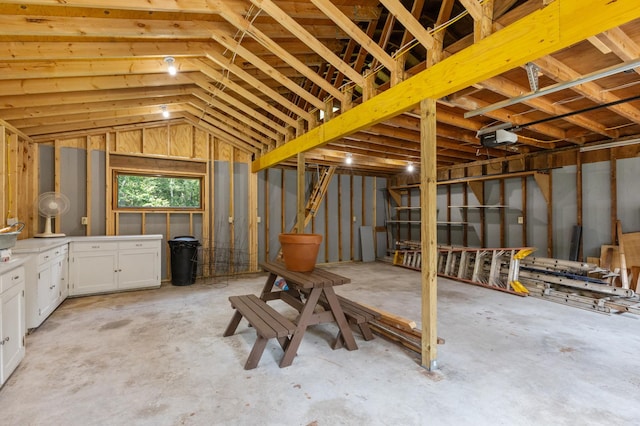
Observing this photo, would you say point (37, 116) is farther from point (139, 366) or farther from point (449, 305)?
point (449, 305)

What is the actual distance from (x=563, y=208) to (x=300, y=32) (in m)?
5.84

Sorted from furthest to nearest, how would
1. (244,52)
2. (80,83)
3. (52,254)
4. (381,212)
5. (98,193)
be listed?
(381,212)
(98,193)
(52,254)
(80,83)
(244,52)

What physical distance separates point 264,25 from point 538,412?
4228 millimetres

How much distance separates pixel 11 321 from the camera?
2443mm

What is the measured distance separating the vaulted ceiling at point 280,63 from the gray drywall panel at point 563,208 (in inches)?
26.3

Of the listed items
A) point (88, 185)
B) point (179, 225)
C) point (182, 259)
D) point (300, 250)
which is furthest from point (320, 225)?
point (88, 185)

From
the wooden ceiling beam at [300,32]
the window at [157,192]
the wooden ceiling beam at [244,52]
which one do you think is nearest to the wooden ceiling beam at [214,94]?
the wooden ceiling beam at [244,52]

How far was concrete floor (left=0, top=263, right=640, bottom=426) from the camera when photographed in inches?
80.4

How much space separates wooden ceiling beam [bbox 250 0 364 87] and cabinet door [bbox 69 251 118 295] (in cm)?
456

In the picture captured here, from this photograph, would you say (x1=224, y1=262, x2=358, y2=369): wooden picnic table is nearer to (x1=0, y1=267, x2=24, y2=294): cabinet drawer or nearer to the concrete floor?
the concrete floor

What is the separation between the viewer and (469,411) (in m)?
2.06

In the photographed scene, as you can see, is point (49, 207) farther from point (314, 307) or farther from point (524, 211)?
point (524, 211)

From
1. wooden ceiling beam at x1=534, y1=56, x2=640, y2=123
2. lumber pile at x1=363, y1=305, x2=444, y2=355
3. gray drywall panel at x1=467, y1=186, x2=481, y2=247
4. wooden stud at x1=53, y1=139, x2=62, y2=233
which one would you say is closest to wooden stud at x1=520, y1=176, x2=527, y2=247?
gray drywall panel at x1=467, y1=186, x2=481, y2=247

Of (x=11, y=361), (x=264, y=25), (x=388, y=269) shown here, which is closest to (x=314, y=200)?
(x=388, y=269)
